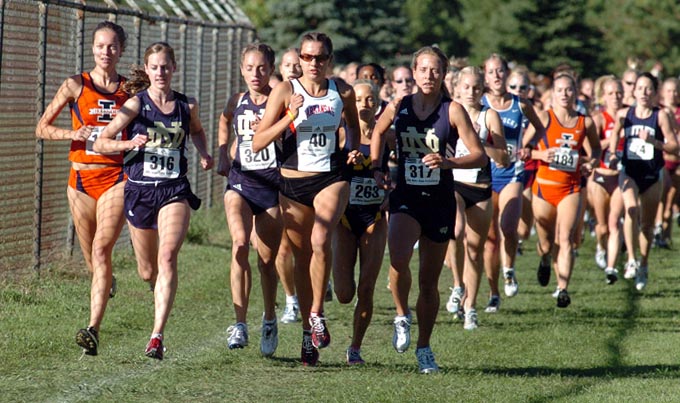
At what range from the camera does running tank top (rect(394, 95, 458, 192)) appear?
9469mm

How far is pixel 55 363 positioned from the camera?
9422 mm

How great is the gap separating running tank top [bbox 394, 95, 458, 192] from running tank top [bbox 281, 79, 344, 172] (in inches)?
17.9

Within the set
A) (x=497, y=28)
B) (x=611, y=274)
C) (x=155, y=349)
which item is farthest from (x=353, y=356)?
(x=497, y=28)

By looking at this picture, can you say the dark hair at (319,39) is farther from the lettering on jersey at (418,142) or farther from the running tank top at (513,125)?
the running tank top at (513,125)

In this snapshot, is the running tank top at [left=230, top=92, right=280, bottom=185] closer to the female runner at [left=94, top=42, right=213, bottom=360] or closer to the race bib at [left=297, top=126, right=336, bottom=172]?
the race bib at [left=297, top=126, right=336, bottom=172]

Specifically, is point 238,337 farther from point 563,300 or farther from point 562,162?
point 562,162

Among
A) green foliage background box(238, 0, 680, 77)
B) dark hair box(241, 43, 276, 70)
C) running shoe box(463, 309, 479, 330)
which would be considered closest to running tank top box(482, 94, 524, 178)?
running shoe box(463, 309, 479, 330)

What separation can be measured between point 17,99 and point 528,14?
48.9m

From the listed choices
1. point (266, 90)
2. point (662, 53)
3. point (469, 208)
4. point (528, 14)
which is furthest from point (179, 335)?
point (662, 53)

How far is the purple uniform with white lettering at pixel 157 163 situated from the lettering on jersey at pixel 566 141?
17.6 ft

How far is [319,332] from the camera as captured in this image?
31.9ft

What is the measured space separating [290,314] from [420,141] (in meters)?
3.03

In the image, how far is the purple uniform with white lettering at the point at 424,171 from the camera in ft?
31.1

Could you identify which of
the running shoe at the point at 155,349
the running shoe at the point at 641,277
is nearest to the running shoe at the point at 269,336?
the running shoe at the point at 155,349
